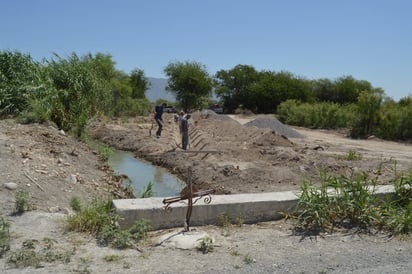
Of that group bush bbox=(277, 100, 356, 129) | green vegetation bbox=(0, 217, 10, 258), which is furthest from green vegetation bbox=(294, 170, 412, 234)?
bush bbox=(277, 100, 356, 129)

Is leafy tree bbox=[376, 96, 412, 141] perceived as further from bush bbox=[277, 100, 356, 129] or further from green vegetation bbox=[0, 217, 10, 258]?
green vegetation bbox=[0, 217, 10, 258]

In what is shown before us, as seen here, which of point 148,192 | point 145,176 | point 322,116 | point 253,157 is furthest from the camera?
point 322,116

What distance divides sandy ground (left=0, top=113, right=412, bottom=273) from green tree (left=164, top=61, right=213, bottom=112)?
81.5 ft

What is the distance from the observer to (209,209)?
5.50m

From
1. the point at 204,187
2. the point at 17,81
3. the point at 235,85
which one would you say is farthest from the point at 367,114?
the point at 235,85

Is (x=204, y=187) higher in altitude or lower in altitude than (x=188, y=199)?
lower

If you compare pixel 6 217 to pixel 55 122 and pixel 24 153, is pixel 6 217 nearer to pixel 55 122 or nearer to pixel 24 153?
pixel 24 153

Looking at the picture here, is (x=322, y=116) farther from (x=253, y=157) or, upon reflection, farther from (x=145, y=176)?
(x=145, y=176)

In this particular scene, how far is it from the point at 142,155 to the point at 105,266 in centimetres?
1354

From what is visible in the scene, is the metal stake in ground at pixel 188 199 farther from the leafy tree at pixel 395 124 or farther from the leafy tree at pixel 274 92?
the leafy tree at pixel 274 92

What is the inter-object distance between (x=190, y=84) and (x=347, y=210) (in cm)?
3820

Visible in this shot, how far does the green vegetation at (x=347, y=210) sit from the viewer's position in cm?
550

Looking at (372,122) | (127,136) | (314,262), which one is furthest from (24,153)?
(372,122)

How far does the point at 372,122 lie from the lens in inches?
979
